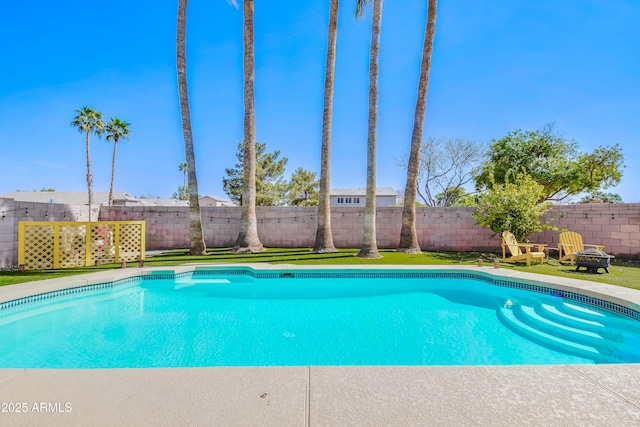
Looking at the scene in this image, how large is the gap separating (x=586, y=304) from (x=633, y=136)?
55.1 ft

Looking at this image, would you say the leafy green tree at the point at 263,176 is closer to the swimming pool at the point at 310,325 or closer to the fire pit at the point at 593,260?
the swimming pool at the point at 310,325

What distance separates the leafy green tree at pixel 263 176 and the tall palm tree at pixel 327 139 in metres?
16.2

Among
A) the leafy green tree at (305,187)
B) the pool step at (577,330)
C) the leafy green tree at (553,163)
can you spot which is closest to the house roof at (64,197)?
the leafy green tree at (305,187)

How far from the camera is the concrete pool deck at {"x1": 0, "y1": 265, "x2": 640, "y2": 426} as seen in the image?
1.72 m

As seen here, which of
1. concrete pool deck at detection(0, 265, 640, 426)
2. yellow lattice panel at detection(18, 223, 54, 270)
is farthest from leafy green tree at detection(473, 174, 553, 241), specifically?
yellow lattice panel at detection(18, 223, 54, 270)

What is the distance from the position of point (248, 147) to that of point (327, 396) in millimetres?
9425

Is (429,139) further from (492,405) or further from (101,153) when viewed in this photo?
(101,153)

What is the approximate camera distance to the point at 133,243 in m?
9.29

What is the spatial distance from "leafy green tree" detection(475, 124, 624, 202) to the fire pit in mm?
8761

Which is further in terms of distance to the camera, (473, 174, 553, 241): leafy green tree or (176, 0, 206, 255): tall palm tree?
(176, 0, 206, 255): tall palm tree

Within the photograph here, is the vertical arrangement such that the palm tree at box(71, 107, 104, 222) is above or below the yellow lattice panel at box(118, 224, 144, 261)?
above

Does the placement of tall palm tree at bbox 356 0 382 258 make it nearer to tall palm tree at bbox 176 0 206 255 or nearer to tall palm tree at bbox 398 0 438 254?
tall palm tree at bbox 398 0 438 254

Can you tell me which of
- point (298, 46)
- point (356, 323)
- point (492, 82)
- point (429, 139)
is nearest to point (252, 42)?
point (298, 46)

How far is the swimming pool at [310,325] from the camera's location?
348 cm
